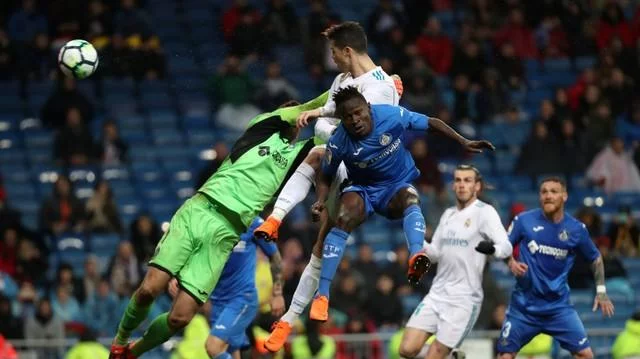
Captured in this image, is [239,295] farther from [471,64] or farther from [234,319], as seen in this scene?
[471,64]

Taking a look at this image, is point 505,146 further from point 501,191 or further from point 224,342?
point 224,342

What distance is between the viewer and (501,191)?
25.0 meters

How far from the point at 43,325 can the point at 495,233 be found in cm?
706

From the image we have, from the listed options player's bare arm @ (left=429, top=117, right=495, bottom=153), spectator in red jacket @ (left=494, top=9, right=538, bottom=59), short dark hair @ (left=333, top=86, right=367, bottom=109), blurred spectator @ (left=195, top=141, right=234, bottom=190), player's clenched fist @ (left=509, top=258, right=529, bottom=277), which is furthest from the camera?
spectator in red jacket @ (left=494, top=9, right=538, bottom=59)

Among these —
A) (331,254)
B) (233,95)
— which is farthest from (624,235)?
(331,254)

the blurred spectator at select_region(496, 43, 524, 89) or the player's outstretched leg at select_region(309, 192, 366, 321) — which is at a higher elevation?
the blurred spectator at select_region(496, 43, 524, 89)

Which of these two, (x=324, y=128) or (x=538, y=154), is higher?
(x=538, y=154)

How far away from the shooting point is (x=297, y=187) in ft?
48.3

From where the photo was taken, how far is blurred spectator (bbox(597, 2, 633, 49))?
91.3 ft

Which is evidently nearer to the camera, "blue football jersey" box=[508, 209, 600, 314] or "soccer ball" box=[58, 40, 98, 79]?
"soccer ball" box=[58, 40, 98, 79]

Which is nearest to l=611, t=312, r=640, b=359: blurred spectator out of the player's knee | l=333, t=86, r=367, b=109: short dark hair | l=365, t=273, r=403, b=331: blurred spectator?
l=365, t=273, r=403, b=331: blurred spectator

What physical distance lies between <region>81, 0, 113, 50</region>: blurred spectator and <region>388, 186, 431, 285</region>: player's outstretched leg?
1180cm

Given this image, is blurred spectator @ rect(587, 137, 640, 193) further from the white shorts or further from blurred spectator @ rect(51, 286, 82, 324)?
the white shorts

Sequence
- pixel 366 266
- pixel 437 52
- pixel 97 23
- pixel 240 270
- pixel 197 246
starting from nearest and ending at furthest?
pixel 197 246
pixel 240 270
pixel 366 266
pixel 97 23
pixel 437 52
